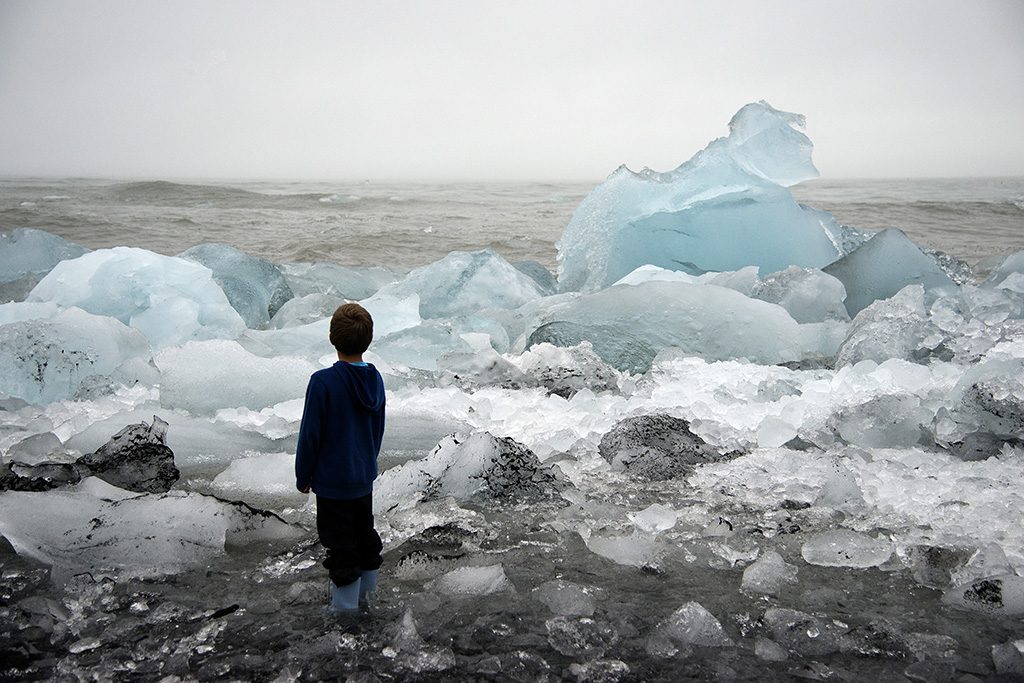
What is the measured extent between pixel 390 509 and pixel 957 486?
2.12 meters

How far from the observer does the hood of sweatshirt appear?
1852 mm

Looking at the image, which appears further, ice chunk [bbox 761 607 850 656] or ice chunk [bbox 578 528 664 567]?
ice chunk [bbox 578 528 664 567]

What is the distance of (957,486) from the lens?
106 inches

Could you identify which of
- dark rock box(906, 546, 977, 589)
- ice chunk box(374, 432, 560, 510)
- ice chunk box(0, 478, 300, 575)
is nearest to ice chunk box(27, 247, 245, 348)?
ice chunk box(0, 478, 300, 575)

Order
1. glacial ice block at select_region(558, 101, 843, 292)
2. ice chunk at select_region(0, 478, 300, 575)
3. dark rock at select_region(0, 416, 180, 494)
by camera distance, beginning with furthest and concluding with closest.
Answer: glacial ice block at select_region(558, 101, 843, 292) < dark rock at select_region(0, 416, 180, 494) < ice chunk at select_region(0, 478, 300, 575)

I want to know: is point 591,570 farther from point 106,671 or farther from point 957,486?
point 957,486

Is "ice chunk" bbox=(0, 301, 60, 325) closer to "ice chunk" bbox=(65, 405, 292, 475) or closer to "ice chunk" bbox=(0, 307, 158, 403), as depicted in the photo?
"ice chunk" bbox=(0, 307, 158, 403)

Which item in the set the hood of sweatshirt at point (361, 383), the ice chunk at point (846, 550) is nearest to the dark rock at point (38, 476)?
the hood of sweatshirt at point (361, 383)

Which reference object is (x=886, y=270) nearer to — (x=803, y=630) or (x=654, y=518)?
(x=654, y=518)

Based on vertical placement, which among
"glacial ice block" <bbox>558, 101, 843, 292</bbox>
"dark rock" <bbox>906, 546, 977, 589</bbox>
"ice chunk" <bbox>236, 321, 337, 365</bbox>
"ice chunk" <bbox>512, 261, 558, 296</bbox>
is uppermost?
"glacial ice block" <bbox>558, 101, 843, 292</bbox>

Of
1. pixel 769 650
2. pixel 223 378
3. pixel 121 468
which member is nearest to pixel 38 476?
pixel 121 468

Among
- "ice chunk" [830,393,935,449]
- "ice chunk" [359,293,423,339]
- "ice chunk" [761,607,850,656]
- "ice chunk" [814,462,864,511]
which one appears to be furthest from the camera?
"ice chunk" [359,293,423,339]

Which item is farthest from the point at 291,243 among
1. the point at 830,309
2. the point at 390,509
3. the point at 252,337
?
the point at 390,509

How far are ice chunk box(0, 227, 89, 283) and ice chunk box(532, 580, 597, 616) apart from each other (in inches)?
253
